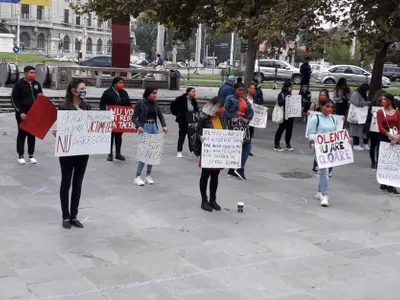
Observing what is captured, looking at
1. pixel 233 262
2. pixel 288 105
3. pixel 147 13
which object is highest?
pixel 147 13

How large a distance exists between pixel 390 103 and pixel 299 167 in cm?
→ 258

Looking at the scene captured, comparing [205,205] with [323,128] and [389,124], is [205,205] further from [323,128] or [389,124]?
[389,124]

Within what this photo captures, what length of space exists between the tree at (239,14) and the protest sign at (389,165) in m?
7.20

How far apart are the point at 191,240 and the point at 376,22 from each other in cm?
1108

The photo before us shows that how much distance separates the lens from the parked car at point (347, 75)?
4309cm

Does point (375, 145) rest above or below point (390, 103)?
below

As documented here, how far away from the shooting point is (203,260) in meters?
6.70

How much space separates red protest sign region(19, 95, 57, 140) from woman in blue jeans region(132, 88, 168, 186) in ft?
7.24

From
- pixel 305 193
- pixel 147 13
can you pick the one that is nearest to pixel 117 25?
pixel 147 13

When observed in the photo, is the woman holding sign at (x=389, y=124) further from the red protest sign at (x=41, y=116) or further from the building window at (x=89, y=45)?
the building window at (x=89, y=45)

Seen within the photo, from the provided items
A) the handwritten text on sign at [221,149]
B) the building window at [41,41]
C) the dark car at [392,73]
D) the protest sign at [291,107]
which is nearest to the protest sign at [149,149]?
the handwritten text on sign at [221,149]

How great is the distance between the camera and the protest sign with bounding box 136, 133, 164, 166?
10.0 meters

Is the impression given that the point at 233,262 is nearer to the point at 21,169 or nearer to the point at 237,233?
the point at 237,233

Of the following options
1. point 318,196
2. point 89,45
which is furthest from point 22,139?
point 89,45
